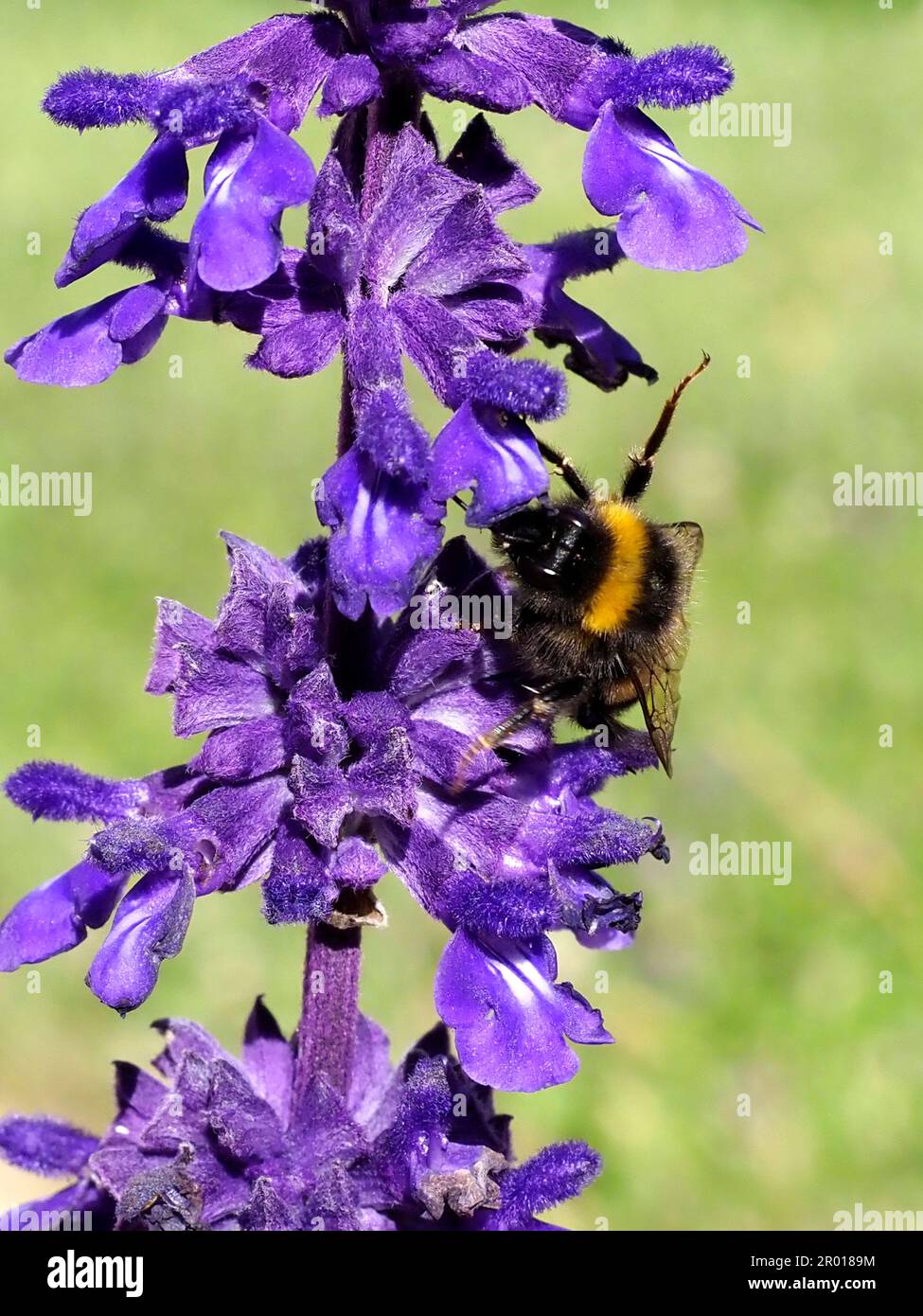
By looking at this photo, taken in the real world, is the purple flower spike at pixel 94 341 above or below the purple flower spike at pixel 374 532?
above

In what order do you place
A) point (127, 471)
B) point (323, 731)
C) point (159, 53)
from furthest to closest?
point (159, 53) → point (127, 471) → point (323, 731)

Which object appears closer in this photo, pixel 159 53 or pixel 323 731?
pixel 323 731

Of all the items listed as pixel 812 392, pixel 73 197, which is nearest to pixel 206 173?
pixel 812 392

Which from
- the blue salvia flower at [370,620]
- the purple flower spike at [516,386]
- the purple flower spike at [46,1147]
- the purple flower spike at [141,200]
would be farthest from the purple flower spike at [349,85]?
the purple flower spike at [46,1147]

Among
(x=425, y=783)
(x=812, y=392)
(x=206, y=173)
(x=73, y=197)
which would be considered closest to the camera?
(x=206, y=173)

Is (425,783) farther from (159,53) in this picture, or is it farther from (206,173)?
(159,53)

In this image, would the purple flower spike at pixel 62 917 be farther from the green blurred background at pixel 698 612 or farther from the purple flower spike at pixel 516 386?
the green blurred background at pixel 698 612

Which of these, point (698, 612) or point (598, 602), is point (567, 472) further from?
point (698, 612)
